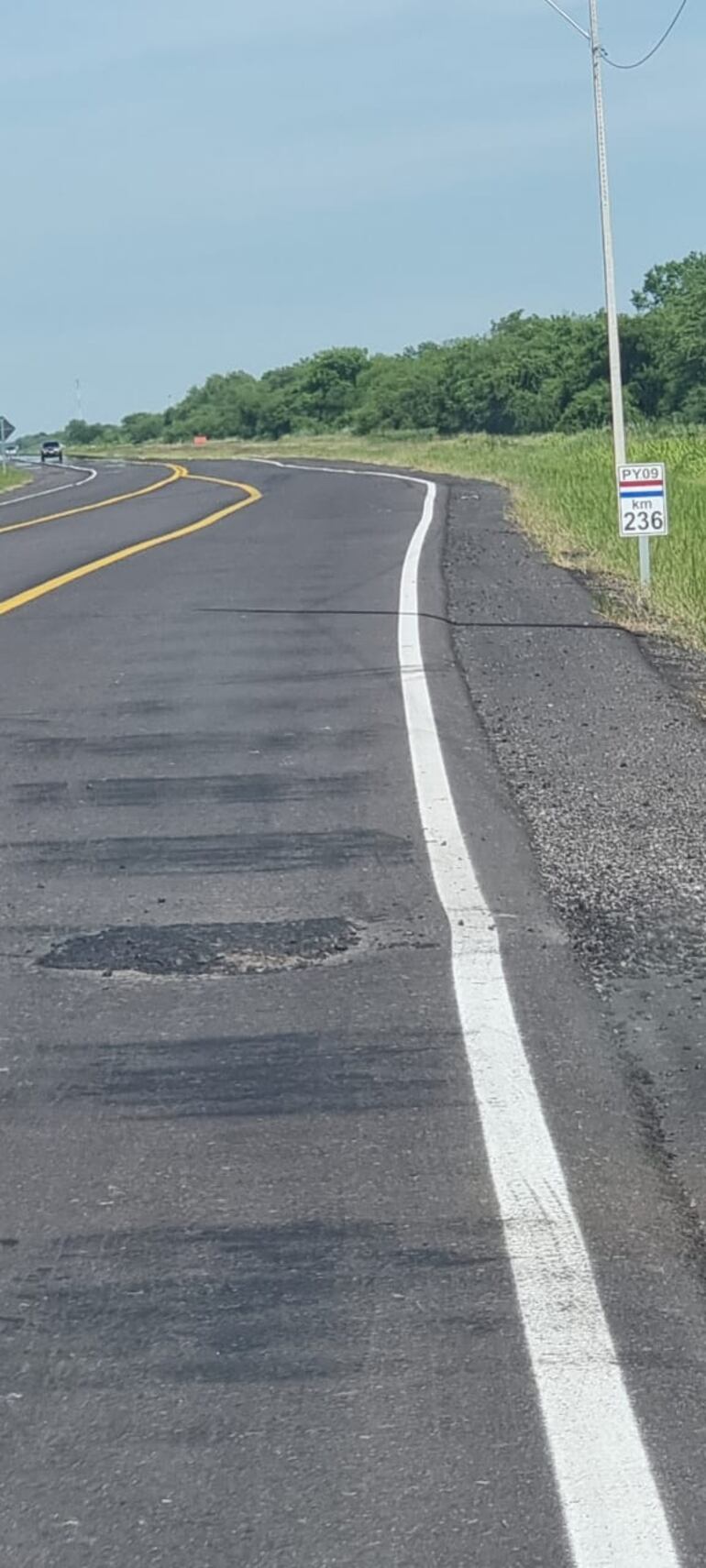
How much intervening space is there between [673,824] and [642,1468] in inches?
200

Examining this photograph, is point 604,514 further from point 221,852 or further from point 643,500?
point 221,852

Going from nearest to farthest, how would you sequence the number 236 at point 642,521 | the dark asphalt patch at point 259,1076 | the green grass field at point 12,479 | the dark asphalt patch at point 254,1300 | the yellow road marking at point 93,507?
the dark asphalt patch at point 254,1300
the dark asphalt patch at point 259,1076
the number 236 at point 642,521
the yellow road marking at point 93,507
the green grass field at point 12,479

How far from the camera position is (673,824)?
8430mm

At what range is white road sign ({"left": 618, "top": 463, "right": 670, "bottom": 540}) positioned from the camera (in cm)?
1678

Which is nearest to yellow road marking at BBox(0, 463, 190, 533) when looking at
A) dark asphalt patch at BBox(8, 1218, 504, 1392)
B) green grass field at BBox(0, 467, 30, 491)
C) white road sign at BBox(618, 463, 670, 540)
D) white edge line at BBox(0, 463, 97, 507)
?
white edge line at BBox(0, 463, 97, 507)

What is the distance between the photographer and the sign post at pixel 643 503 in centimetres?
1678

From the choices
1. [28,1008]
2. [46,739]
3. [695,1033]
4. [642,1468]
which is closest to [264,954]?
[28,1008]

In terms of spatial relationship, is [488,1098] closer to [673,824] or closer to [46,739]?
[673,824]

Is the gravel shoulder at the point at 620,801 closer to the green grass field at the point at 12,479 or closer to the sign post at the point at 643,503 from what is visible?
the sign post at the point at 643,503

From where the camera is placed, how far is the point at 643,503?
16922 mm

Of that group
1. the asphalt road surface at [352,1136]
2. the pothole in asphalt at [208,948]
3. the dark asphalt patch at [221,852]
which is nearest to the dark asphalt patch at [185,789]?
the asphalt road surface at [352,1136]

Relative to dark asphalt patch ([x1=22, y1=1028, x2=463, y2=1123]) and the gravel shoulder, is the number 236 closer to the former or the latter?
the gravel shoulder

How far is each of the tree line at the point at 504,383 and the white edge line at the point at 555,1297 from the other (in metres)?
80.6

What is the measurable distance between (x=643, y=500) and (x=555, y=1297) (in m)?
13.3
